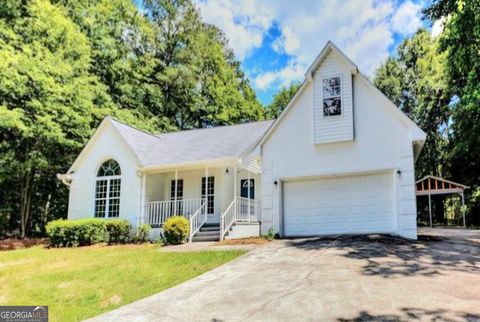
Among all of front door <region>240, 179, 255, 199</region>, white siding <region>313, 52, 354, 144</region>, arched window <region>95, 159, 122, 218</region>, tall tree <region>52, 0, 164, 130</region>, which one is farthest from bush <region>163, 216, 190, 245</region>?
tall tree <region>52, 0, 164, 130</region>

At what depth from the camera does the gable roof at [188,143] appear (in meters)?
17.2

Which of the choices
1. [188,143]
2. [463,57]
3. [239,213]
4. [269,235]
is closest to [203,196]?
[239,213]

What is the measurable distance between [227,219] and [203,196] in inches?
119

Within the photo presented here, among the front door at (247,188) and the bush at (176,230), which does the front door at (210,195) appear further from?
the bush at (176,230)

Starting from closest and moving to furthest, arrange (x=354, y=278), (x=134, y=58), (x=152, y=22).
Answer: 1. (x=354, y=278)
2. (x=134, y=58)
3. (x=152, y=22)

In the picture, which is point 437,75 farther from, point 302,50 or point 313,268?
point 313,268

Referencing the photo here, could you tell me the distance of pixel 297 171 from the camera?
14367 mm

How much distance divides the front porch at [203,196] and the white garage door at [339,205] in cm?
258

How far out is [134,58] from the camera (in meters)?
30.7

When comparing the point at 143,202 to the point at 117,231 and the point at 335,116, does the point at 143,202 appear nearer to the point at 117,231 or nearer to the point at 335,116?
the point at 117,231

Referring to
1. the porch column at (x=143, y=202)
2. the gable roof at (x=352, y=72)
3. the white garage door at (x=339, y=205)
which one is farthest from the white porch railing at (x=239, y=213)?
the porch column at (x=143, y=202)

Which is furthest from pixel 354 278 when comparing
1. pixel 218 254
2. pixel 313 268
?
pixel 218 254

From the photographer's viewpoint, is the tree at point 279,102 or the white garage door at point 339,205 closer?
the white garage door at point 339,205

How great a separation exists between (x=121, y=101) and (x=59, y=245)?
1468 centimetres
